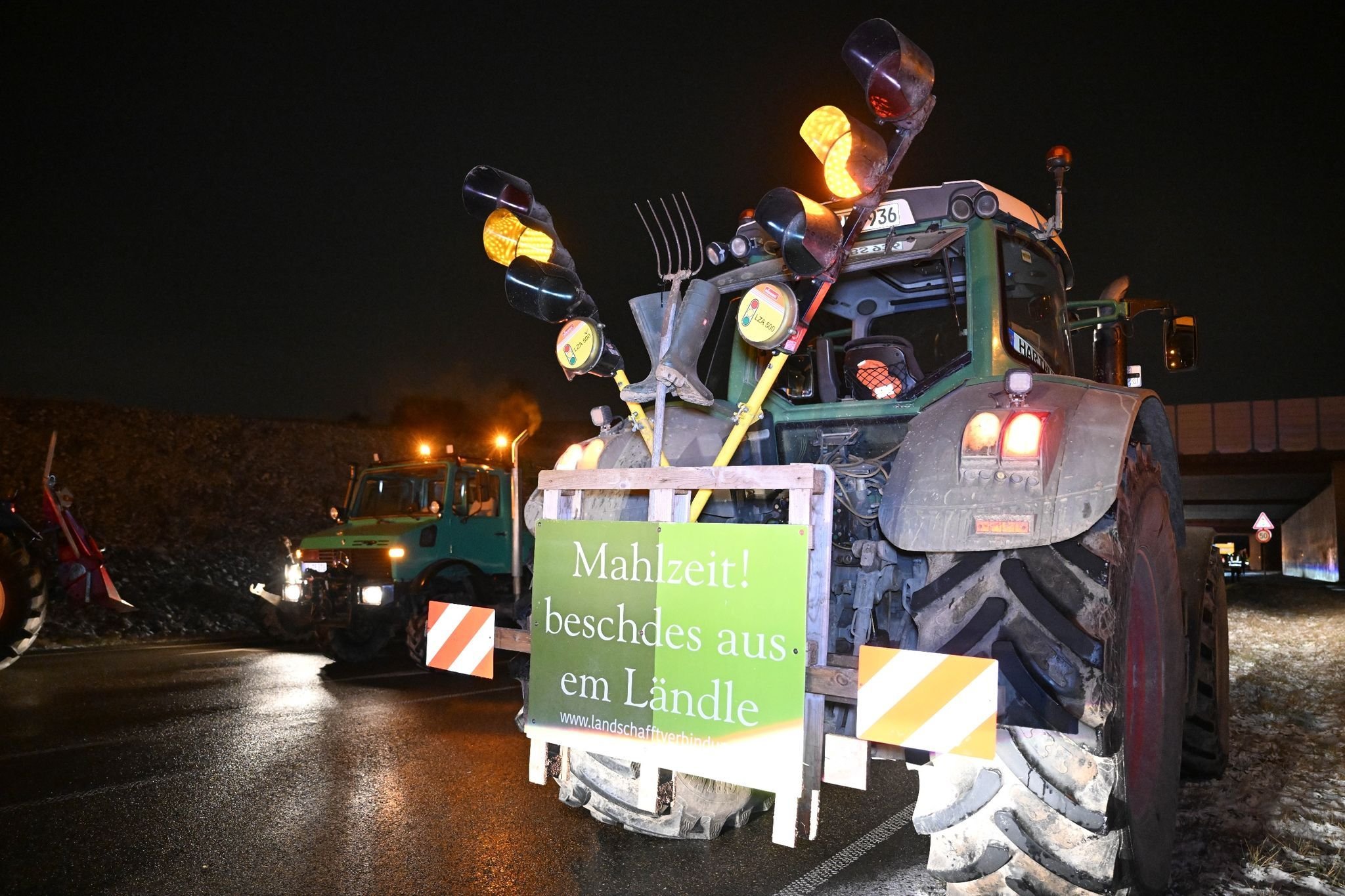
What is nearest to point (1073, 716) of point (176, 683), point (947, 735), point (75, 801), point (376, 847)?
point (947, 735)

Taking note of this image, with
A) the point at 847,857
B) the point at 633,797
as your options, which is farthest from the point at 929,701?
the point at 847,857

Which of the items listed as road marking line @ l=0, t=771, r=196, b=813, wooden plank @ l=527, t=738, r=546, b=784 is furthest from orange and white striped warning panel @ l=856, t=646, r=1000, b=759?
road marking line @ l=0, t=771, r=196, b=813

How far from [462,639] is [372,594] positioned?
21.6 ft

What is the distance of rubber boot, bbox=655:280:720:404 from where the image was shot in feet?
11.2

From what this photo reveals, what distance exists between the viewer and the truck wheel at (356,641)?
32.8ft

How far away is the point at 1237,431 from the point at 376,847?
2907 cm

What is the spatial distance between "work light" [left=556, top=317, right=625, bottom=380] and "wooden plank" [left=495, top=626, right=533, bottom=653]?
111 centimetres

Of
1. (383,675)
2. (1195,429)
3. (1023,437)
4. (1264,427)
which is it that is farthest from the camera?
(1195,429)

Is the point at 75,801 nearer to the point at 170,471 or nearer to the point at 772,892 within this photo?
the point at 772,892

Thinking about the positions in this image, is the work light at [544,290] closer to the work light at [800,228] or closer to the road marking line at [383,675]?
the work light at [800,228]

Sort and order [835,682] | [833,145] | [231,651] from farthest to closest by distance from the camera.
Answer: [231,651]
[833,145]
[835,682]

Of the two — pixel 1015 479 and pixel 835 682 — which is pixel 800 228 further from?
pixel 835 682

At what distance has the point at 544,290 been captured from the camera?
3.70 metres

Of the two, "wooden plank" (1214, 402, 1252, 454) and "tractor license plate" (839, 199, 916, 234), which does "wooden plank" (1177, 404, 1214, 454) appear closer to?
"wooden plank" (1214, 402, 1252, 454)
